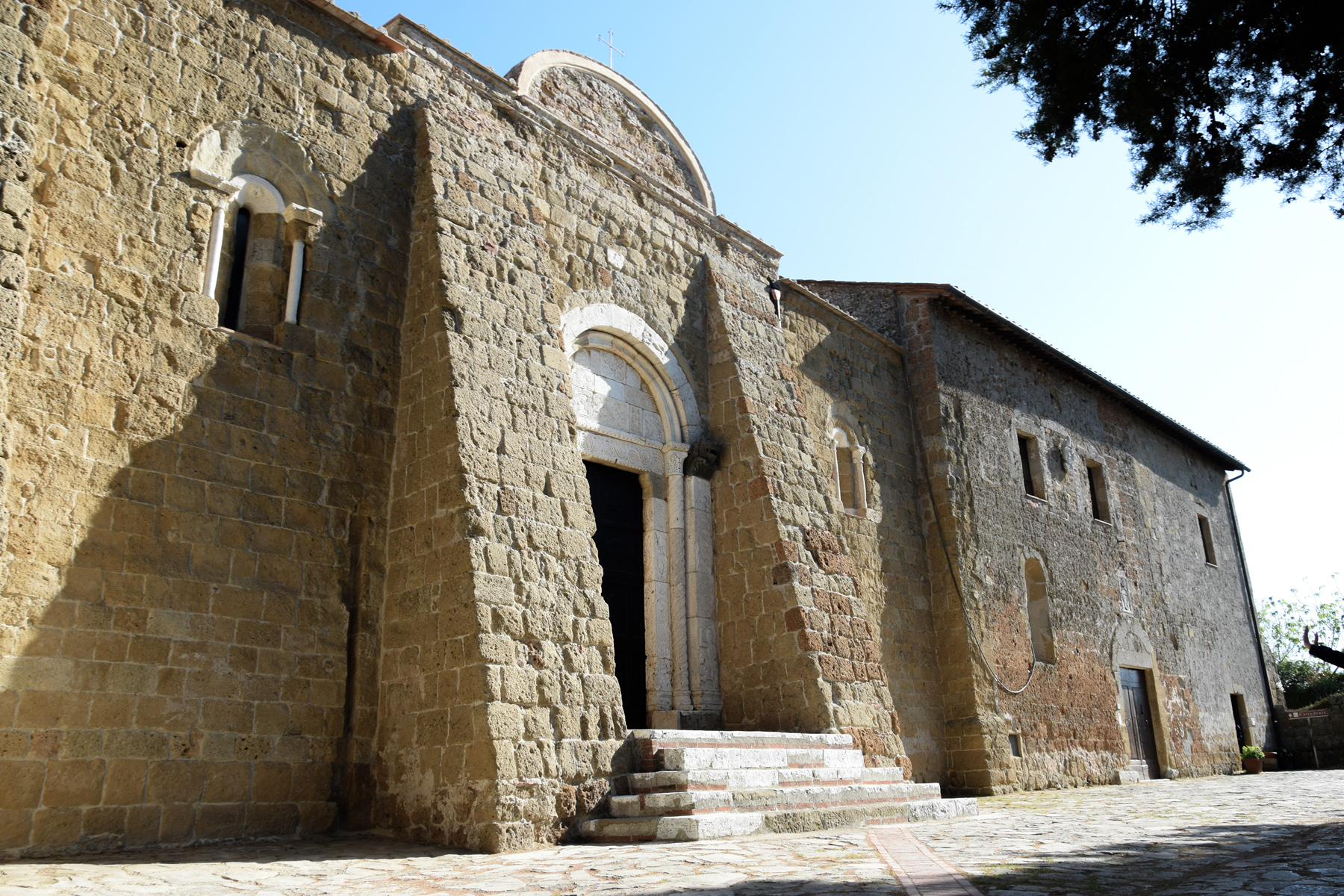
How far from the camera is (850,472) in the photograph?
1223 cm

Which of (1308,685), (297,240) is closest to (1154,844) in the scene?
(297,240)

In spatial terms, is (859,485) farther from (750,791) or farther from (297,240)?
(297,240)

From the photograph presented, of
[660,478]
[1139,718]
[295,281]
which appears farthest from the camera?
[1139,718]

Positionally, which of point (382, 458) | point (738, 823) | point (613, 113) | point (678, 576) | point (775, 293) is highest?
point (613, 113)

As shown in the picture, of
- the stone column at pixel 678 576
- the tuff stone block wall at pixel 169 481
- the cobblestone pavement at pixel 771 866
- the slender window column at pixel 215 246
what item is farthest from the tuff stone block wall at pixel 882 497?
the slender window column at pixel 215 246

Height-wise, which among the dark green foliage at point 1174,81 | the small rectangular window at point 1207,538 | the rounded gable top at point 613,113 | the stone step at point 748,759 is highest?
the rounded gable top at point 613,113

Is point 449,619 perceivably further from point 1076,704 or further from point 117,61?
point 1076,704

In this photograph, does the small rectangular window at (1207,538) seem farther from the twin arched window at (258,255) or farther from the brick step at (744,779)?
the twin arched window at (258,255)

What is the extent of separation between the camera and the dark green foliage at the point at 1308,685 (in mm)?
25734

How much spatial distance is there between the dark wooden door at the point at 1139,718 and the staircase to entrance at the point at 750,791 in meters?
8.70

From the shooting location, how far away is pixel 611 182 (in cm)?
974

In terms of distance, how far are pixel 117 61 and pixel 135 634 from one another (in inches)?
146

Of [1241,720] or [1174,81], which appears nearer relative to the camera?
[1174,81]

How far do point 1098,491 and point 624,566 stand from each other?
11.4 metres
